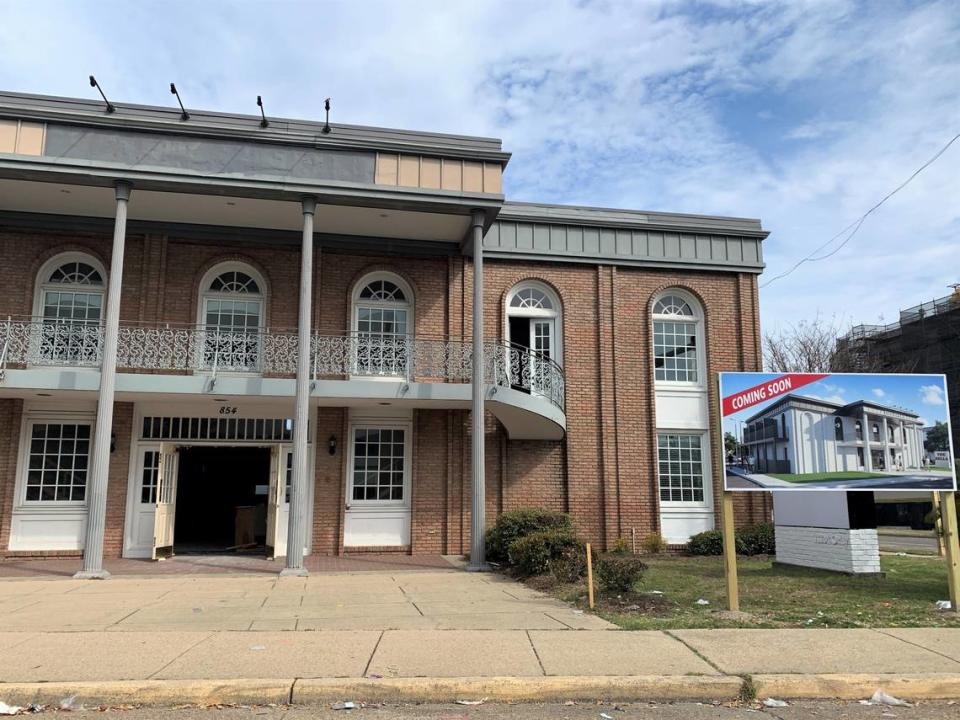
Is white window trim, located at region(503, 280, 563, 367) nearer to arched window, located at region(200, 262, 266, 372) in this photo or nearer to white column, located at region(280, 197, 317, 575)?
white column, located at region(280, 197, 317, 575)

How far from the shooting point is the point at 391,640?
7395mm

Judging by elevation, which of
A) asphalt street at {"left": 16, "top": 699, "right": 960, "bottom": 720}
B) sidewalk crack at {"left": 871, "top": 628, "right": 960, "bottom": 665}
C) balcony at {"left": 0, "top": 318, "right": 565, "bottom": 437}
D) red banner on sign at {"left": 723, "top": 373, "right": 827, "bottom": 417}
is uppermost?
balcony at {"left": 0, "top": 318, "right": 565, "bottom": 437}

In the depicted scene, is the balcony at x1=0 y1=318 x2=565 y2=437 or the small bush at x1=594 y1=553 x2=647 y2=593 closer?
the small bush at x1=594 y1=553 x2=647 y2=593

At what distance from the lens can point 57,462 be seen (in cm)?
1488

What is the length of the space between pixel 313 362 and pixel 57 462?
5375mm

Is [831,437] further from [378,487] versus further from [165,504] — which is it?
[165,504]

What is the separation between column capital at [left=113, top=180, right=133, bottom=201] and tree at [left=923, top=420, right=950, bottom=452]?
511 inches

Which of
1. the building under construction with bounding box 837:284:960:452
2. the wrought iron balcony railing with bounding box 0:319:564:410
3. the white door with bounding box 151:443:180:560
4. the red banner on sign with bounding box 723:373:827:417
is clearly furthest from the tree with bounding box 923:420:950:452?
the building under construction with bounding box 837:284:960:452

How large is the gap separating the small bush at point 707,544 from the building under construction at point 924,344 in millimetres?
26192

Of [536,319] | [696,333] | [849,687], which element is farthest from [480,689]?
Result: [696,333]

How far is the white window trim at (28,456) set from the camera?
48.0 ft

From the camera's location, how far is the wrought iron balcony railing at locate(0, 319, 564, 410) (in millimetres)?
14180

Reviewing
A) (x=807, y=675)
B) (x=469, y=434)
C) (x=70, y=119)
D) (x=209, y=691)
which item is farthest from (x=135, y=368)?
(x=807, y=675)

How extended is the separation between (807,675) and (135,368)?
12920 millimetres
